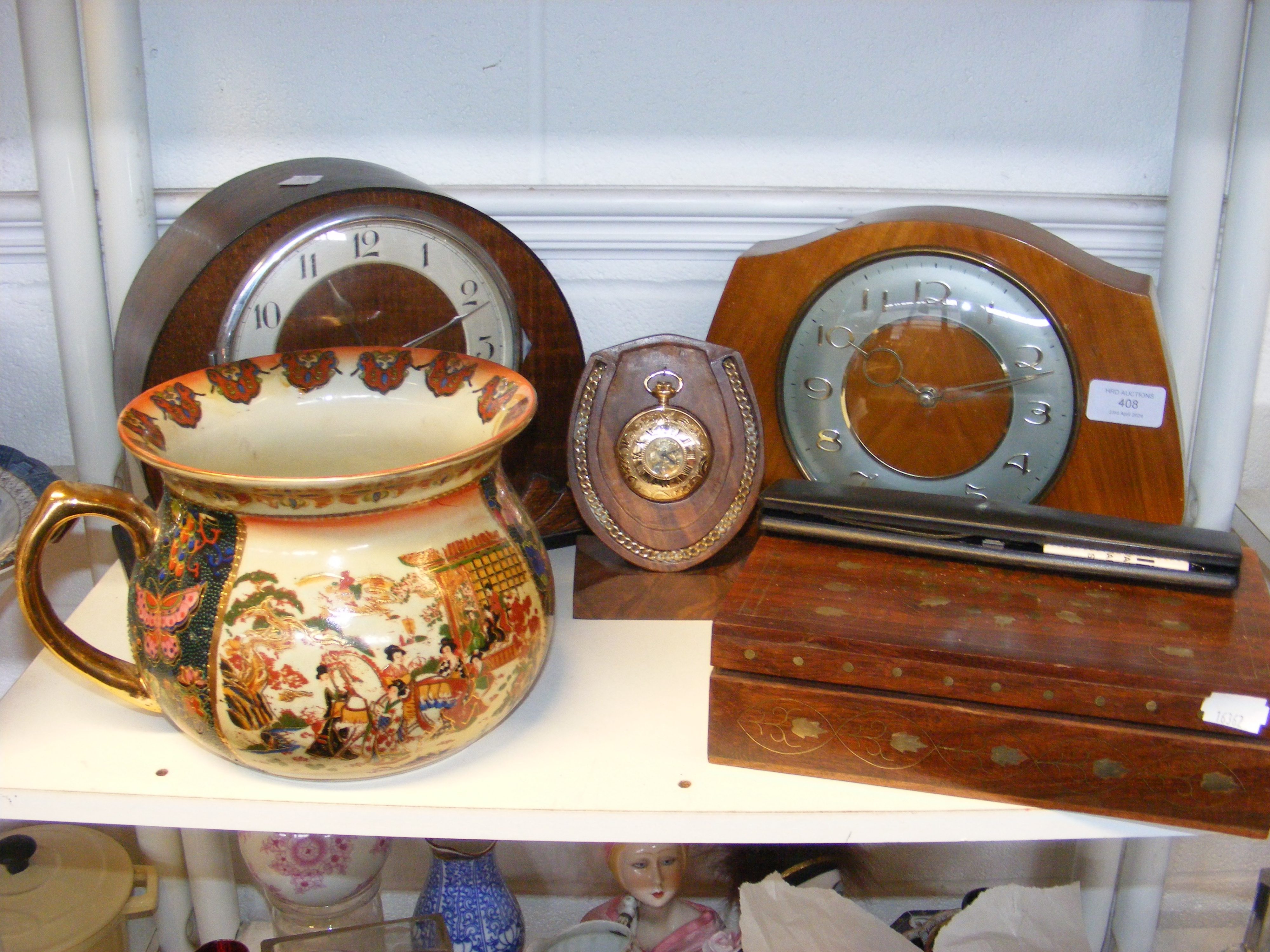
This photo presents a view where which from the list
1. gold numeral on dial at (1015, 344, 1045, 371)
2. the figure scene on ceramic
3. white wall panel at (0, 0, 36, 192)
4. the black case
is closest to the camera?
the figure scene on ceramic

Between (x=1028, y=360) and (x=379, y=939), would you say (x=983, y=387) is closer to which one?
(x=1028, y=360)

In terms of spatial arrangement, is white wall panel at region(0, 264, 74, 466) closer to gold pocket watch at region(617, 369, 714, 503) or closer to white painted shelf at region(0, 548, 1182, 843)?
white painted shelf at region(0, 548, 1182, 843)

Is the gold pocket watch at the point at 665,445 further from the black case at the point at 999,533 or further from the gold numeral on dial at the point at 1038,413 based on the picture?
the gold numeral on dial at the point at 1038,413

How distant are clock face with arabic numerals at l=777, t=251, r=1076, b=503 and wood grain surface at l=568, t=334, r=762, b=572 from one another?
0.07 metres

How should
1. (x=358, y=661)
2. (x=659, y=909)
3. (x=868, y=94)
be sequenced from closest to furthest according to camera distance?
1. (x=358, y=661)
2. (x=868, y=94)
3. (x=659, y=909)

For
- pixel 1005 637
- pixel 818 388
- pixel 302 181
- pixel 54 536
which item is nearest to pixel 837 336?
pixel 818 388

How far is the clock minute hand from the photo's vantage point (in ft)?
2.30

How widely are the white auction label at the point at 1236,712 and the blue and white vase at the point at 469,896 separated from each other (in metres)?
0.56

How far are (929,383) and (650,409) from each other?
0.60 feet

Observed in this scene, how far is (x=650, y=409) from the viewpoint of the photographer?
2.26 ft

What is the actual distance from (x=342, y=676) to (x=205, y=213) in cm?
37

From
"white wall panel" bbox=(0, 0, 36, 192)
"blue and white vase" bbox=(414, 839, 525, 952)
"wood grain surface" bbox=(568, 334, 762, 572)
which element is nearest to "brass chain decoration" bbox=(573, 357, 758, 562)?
"wood grain surface" bbox=(568, 334, 762, 572)

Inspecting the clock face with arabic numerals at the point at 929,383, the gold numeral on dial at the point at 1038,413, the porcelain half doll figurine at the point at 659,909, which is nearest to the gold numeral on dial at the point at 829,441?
the clock face with arabic numerals at the point at 929,383

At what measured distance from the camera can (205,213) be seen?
28.2 inches
